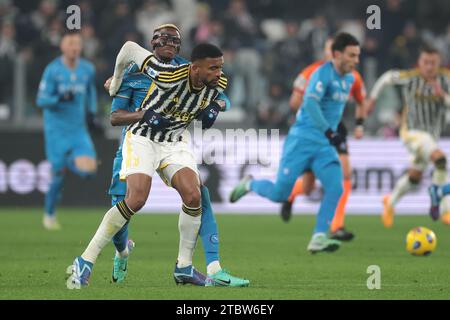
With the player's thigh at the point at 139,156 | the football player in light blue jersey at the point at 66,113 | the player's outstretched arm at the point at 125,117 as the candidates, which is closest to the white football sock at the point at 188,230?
the player's thigh at the point at 139,156

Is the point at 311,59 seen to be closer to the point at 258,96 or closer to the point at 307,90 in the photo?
the point at 258,96

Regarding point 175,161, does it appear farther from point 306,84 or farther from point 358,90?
point 358,90

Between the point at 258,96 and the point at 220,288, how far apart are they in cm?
1281

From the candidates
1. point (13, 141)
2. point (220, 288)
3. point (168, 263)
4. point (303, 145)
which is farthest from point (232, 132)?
point (220, 288)

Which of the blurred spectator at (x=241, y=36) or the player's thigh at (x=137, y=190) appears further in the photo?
the blurred spectator at (x=241, y=36)

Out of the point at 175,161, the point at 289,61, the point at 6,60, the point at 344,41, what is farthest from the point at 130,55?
the point at 289,61

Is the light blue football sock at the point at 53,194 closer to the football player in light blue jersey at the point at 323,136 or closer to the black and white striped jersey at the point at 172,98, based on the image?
the football player in light blue jersey at the point at 323,136

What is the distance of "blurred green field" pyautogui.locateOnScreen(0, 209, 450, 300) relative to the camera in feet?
29.0

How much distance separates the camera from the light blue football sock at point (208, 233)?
9484 millimetres

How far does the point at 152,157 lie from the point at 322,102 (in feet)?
14.6

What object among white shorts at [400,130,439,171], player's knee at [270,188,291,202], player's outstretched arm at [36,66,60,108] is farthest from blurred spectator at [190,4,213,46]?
player's knee at [270,188,291,202]

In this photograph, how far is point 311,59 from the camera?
2152cm

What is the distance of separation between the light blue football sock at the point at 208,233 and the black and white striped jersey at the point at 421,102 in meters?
7.81

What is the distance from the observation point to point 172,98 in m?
9.25
